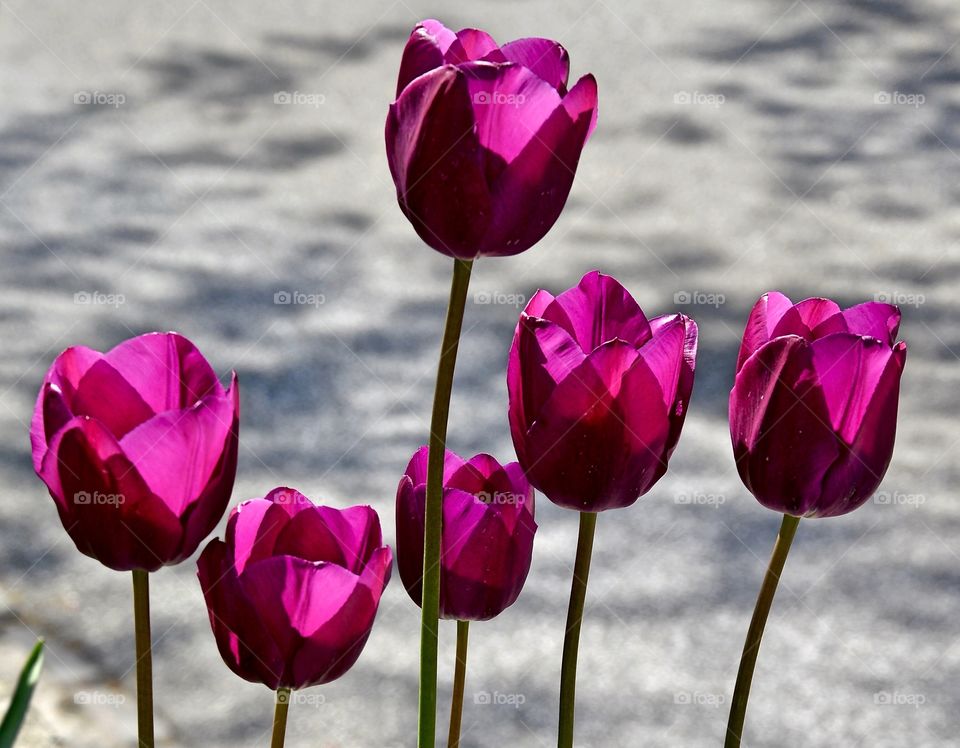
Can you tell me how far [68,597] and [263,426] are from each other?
1.69ft

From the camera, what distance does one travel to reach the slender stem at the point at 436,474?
56cm

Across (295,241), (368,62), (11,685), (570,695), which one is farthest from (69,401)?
(368,62)

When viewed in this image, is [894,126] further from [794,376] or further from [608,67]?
[794,376]

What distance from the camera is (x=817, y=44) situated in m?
3.74

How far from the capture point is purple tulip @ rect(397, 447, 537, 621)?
0.67 meters

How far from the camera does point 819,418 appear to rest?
62 centimetres
